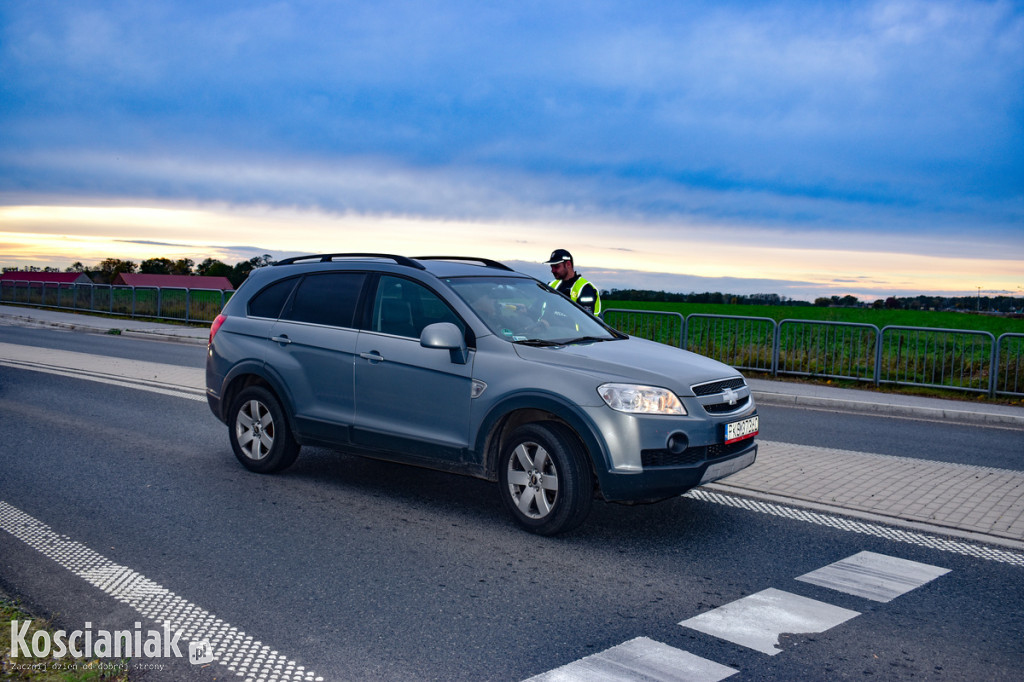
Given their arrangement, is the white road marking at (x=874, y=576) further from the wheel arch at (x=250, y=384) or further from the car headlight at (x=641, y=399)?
the wheel arch at (x=250, y=384)

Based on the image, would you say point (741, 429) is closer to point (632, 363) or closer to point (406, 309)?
point (632, 363)

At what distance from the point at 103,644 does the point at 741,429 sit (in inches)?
150

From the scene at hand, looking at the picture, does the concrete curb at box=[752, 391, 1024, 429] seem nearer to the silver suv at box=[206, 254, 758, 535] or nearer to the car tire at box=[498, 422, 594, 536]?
the silver suv at box=[206, 254, 758, 535]

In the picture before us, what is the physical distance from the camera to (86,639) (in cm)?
380

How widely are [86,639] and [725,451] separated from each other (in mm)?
3677

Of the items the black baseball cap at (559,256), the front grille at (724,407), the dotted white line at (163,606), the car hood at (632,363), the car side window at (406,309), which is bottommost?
the dotted white line at (163,606)

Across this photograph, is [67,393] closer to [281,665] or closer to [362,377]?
[362,377]

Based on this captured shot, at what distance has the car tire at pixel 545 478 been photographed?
5.20 meters

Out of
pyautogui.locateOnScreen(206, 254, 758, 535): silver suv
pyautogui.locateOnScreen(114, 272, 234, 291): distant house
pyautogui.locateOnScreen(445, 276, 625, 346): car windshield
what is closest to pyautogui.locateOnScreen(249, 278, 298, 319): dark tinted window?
pyautogui.locateOnScreen(206, 254, 758, 535): silver suv

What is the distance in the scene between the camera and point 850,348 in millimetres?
15234

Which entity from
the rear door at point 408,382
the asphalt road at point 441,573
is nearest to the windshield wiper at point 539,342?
the rear door at point 408,382

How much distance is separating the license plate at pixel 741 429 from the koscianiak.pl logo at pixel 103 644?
324cm

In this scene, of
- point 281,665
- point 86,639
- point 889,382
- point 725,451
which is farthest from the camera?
point 889,382

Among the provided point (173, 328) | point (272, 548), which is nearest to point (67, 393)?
point (272, 548)
